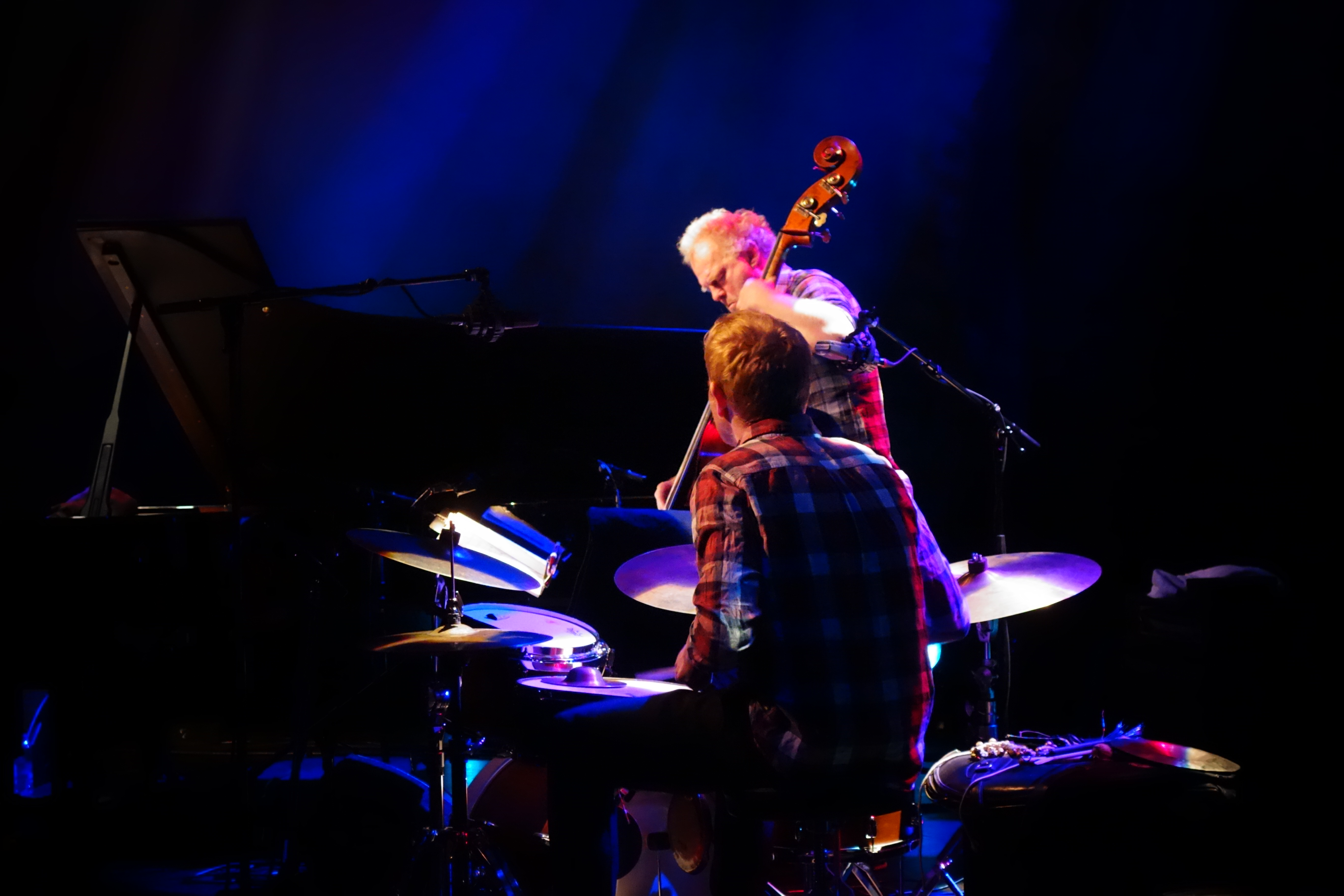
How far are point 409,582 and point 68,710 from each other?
92 cm

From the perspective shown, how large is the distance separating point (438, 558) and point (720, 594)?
100 cm

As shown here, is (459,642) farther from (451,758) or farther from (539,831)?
(539,831)

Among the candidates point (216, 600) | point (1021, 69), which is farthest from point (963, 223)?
point (216, 600)

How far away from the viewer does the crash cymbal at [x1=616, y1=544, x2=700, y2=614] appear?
2.02 m

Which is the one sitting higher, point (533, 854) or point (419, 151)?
point (419, 151)

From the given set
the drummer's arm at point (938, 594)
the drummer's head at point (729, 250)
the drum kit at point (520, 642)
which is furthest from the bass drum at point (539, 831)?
the drummer's head at point (729, 250)

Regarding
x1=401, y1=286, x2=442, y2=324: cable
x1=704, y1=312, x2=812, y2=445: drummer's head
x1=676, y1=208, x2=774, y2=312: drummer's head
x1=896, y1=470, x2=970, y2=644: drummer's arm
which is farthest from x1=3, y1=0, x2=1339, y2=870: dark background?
x1=704, y1=312, x2=812, y2=445: drummer's head

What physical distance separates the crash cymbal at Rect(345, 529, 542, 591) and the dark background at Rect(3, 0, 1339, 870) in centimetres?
108

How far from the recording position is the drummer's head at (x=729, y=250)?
2.92 metres

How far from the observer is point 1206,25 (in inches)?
142

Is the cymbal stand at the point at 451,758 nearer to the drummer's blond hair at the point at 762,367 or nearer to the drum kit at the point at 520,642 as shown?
the drum kit at the point at 520,642

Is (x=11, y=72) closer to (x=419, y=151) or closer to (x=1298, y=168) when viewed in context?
(x=419, y=151)

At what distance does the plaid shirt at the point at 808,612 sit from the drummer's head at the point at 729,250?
4.58 feet

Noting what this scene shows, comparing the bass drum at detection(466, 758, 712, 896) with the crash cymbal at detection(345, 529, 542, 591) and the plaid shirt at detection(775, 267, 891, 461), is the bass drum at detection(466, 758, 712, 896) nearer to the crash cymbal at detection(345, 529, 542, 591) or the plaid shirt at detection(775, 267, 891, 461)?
the crash cymbal at detection(345, 529, 542, 591)
